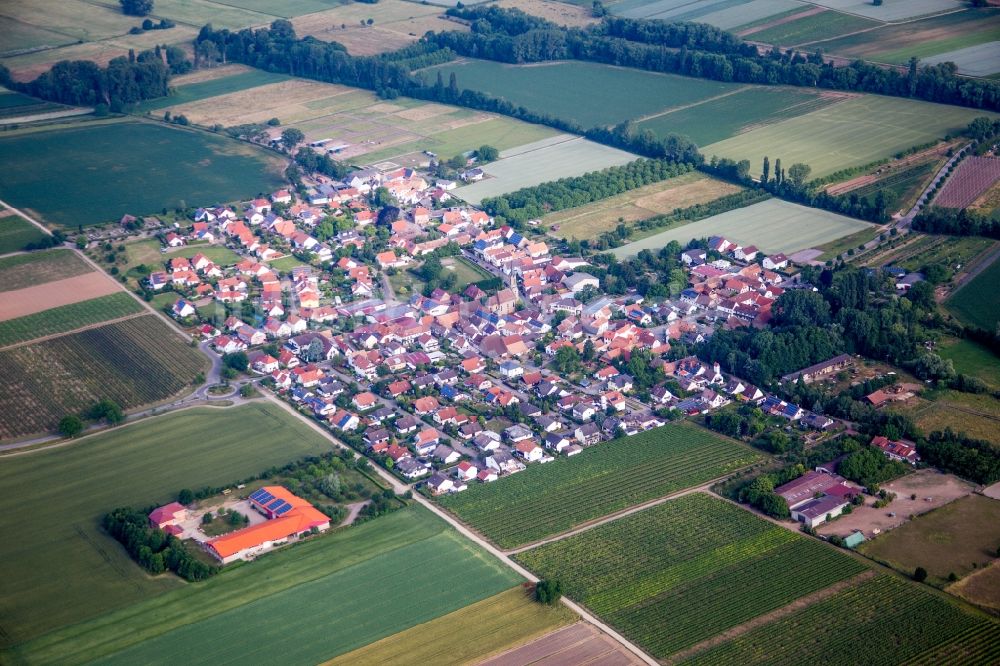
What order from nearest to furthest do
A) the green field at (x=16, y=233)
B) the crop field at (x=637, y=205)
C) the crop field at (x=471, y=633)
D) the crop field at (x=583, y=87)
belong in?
the crop field at (x=471, y=633), the green field at (x=16, y=233), the crop field at (x=637, y=205), the crop field at (x=583, y=87)

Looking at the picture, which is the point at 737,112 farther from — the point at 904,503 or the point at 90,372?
the point at 90,372

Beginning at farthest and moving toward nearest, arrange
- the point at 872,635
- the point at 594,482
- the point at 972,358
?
1. the point at 972,358
2. the point at 594,482
3. the point at 872,635

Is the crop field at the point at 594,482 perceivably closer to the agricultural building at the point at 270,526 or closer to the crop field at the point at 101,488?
the agricultural building at the point at 270,526

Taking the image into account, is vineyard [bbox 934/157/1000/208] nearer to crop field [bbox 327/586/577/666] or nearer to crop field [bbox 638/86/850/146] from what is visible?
crop field [bbox 638/86/850/146]

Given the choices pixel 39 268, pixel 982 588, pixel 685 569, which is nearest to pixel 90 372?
pixel 39 268

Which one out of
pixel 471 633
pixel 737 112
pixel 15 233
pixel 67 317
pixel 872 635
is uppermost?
pixel 737 112

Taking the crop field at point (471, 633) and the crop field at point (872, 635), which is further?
the crop field at point (471, 633)

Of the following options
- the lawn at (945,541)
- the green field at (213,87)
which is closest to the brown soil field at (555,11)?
the green field at (213,87)
